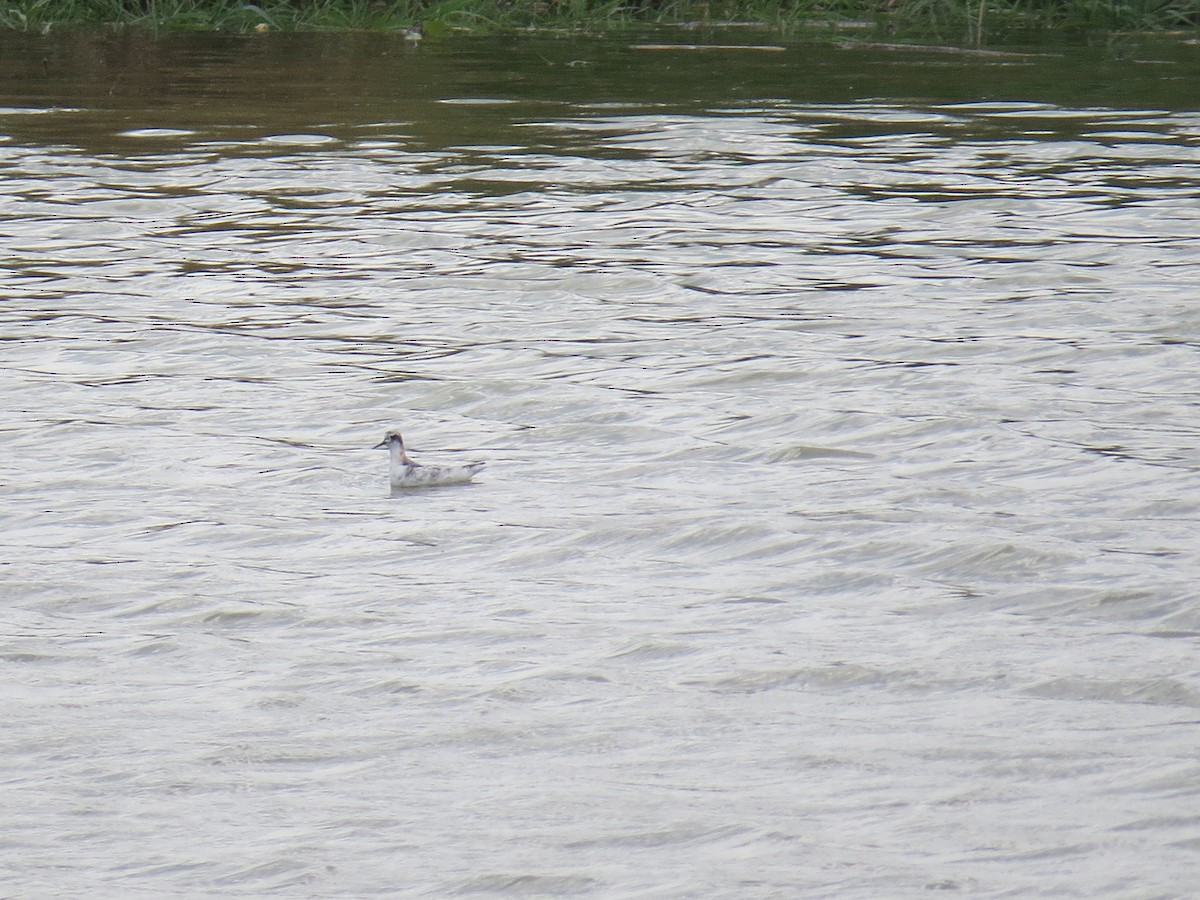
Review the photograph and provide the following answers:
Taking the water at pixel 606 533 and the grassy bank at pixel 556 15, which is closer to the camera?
the water at pixel 606 533

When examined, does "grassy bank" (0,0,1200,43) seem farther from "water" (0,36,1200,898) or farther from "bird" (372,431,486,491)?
"bird" (372,431,486,491)

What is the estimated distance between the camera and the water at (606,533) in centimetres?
336

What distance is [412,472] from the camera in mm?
5344

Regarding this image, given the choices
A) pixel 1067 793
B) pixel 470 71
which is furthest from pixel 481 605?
pixel 470 71

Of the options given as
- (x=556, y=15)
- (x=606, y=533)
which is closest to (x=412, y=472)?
(x=606, y=533)

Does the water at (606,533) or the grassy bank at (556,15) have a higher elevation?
the grassy bank at (556,15)

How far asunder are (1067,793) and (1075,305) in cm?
445

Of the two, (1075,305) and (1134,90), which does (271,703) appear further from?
(1134,90)

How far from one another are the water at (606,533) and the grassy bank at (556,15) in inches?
324

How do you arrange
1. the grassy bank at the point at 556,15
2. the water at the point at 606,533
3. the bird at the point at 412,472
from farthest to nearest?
the grassy bank at the point at 556,15 < the bird at the point at 412,472 < the water at the point at 606,533

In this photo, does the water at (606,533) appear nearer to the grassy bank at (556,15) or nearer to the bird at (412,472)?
the bird at (412,472)

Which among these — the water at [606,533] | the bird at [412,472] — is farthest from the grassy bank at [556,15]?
the bird at [412,472]

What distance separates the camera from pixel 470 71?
16.0 metres

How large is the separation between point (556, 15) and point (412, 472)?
50.0 ft
